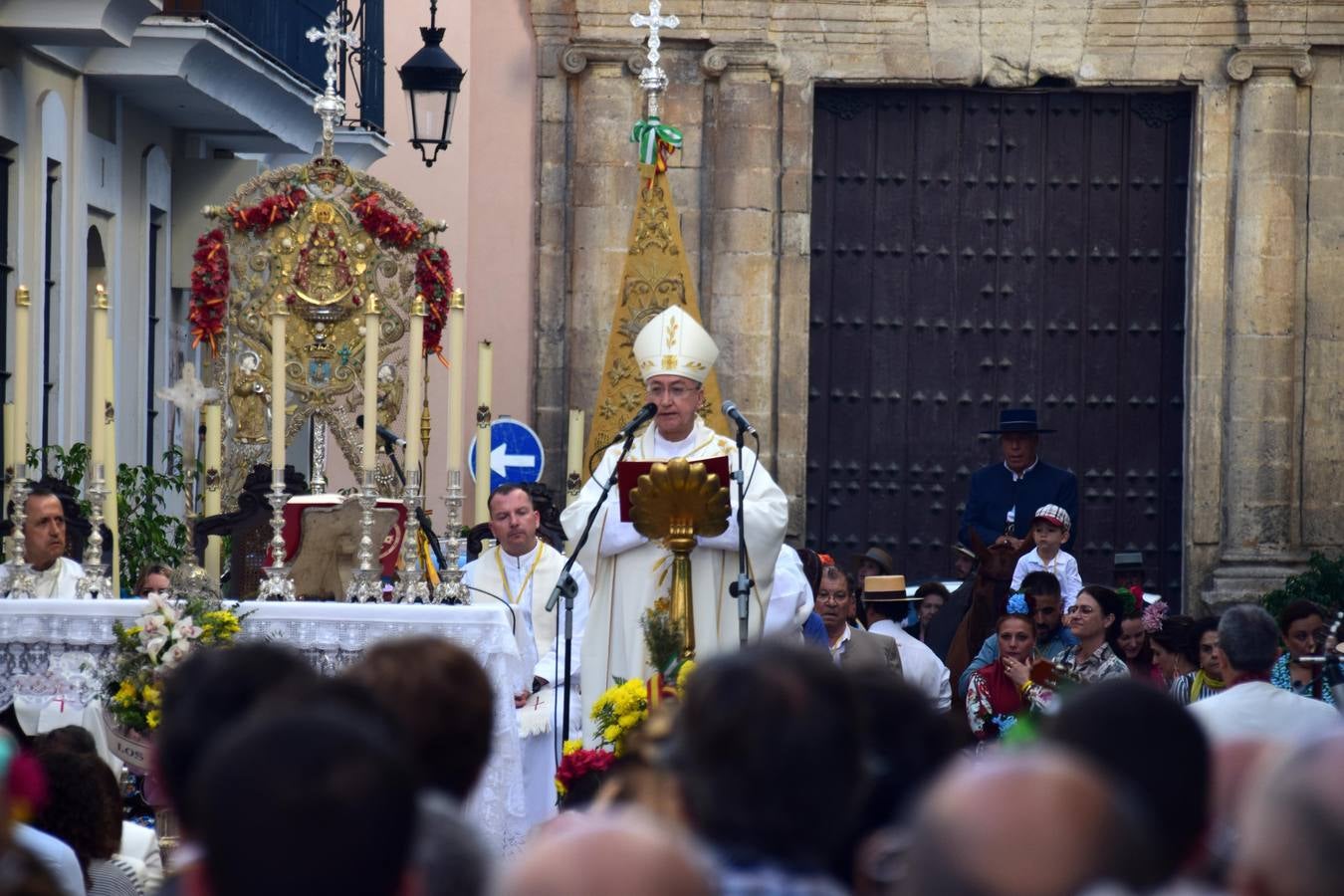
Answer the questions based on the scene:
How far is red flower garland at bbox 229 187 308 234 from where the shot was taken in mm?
9477

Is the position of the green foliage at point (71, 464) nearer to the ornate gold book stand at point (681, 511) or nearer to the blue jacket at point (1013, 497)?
the ornate gold book stand at point (681, 511)

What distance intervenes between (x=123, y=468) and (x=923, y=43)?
645 cm

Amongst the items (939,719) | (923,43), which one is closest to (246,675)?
(939,719)

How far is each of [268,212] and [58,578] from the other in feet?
5.87

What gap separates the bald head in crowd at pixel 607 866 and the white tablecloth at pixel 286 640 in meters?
Result: 5.08

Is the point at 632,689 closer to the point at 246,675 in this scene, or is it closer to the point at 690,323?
the point at 690,323

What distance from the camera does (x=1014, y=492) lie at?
41.8 feet

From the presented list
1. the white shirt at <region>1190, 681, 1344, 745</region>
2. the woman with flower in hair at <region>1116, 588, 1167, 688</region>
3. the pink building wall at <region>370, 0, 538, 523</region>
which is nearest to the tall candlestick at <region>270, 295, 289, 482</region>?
the white shirt at <region>1190, 681, 1344, 745</region>

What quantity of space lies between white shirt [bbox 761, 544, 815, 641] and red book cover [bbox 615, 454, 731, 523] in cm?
59

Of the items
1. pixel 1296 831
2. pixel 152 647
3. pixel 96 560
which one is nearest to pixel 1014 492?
pixel 96 560

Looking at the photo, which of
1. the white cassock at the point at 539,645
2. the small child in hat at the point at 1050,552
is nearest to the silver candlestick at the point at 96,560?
the white cassock at the point at 539,645

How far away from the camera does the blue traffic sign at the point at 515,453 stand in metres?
13.8

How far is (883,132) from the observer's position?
16.4 metres

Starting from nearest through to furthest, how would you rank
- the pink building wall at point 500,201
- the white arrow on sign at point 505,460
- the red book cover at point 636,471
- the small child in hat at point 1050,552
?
the red book cover at point 636,471 → the small child in hat at point 1050,552 → the white arrow on sign at point 505,460 → the pink building wall at point 500,201
